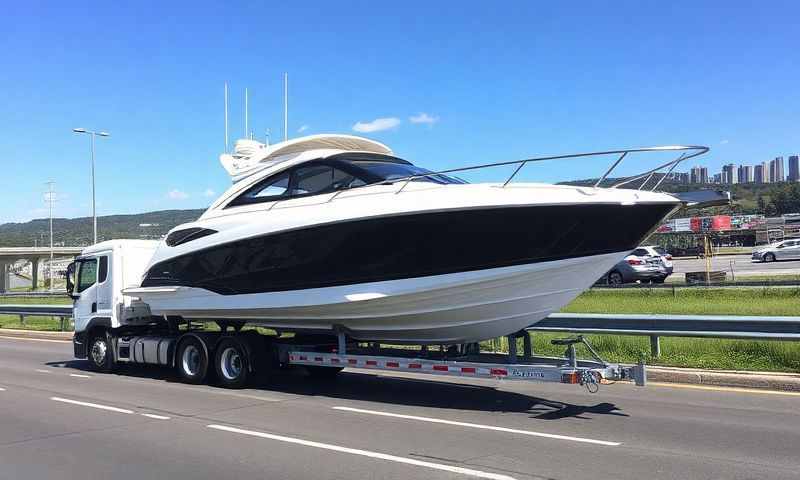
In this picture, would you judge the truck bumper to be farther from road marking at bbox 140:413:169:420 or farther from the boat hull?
road marking at bbox 140:413:169:420

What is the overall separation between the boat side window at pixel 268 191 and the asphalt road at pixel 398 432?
2821 mm

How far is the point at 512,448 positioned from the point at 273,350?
506 cm

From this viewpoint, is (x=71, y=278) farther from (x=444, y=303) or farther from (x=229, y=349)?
(x=444, y=303)

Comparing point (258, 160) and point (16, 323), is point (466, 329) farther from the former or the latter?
point (16, 323)

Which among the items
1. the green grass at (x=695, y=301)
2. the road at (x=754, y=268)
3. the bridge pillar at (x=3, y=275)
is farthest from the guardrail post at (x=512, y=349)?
the bridge pillar at (x=3, y=275)

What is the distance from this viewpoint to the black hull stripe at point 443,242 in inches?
298

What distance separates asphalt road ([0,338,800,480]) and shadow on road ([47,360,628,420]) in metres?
0.03

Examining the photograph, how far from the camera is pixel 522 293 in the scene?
8.01m

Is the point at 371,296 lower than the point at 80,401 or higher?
higher

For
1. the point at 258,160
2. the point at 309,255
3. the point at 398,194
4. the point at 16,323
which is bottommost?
the point at 16,323

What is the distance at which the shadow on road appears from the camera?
8.20 m

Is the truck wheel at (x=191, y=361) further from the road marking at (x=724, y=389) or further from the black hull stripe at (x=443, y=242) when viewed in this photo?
the road marking at (x=724, y=389)

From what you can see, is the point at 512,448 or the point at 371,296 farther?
the point at 371,296

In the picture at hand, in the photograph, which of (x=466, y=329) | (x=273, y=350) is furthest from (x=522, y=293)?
(x=273, y=350)
